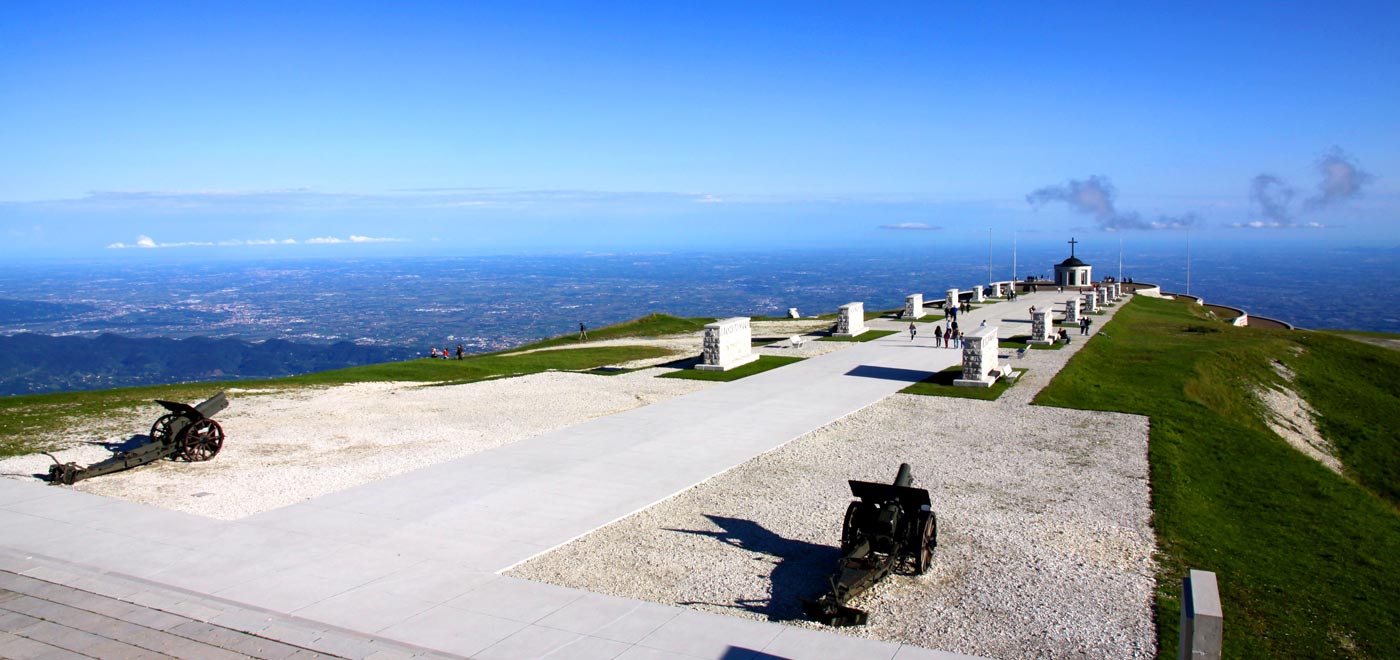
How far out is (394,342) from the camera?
11538 cm

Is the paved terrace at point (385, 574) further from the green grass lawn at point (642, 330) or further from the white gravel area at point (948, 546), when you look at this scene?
the green grass lawn at point (642, 330)

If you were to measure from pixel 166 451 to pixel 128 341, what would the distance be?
97.7 metres

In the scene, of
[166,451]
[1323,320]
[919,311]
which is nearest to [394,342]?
[919,311]

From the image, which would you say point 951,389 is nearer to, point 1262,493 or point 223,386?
point 1262,493

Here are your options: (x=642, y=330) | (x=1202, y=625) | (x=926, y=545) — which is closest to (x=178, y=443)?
(x=926, y=545)

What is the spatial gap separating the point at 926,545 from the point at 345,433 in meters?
14.2

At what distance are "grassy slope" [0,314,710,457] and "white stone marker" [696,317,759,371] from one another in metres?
5.08

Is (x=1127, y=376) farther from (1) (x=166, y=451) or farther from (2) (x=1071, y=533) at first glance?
(1) (x=166, y=451)

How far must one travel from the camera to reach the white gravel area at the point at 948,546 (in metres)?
9.47

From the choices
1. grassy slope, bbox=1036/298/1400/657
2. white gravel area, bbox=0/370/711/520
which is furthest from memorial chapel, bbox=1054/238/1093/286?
white gravel area, bbox=0/370/711/520

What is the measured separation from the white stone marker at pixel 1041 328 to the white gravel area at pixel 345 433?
16.2 m

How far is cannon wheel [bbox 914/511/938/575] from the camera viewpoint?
10.7m

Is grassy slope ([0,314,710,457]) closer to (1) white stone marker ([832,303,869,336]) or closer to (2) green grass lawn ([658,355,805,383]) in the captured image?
(2) green grass lawn ([658,355,805,383])

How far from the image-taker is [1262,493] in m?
15.4
